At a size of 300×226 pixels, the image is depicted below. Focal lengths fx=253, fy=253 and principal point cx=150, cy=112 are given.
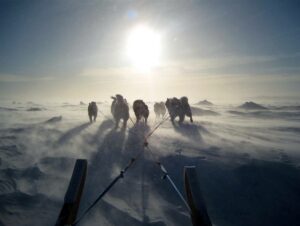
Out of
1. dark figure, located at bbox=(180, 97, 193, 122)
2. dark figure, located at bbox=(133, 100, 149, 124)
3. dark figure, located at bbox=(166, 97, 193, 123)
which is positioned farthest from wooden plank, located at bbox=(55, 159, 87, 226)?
dark figure, located at bbox=(180, 97, 193, 122)

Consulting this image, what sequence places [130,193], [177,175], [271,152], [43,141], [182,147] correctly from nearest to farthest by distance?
1. [130,193]
2. [177,175]
3. [271,152]
4. [182,147]
5. [43,141]

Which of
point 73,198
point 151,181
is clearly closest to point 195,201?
point 73,198

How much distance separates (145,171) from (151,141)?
325 cm

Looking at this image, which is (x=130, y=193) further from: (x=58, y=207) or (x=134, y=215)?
(x=58, y=207)

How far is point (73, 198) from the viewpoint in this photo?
10.2 ft

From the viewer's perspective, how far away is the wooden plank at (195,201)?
2.67 meters

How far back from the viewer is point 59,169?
7.86 m

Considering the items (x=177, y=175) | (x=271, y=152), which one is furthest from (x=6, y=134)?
(x=271, y=152)

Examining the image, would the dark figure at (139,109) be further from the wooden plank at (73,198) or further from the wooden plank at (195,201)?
the wooden plank at (195,201)

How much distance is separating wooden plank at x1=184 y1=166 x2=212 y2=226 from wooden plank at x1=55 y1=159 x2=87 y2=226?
55.2 inches

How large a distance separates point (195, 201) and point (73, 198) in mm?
1480

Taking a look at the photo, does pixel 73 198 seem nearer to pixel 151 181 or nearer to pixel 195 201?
pixel 195 201

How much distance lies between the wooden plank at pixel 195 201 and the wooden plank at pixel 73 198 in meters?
1.40

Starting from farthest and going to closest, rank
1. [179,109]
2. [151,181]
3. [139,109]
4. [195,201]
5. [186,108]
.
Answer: [186,108] → [179,109] → [139,109] → [151,181] → [195,201]
